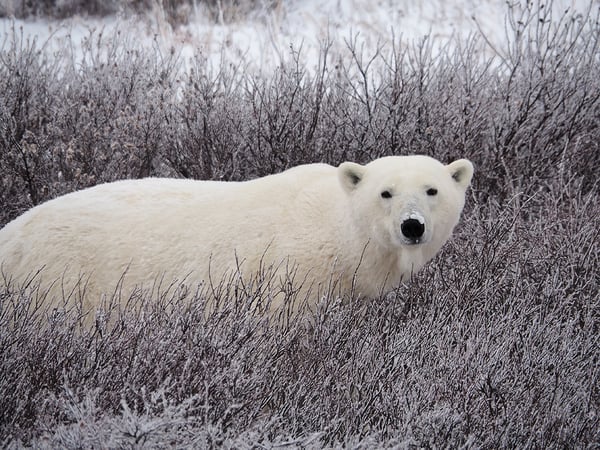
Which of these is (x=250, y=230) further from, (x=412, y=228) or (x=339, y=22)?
(x=339, y=22)

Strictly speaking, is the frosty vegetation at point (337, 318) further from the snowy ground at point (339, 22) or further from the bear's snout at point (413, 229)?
the snowy ground at point (339, 22)

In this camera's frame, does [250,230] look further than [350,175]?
Yes

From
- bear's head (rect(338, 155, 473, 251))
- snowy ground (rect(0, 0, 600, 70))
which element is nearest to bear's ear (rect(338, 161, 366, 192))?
bear's head (rect(338, 155, 473, 251))

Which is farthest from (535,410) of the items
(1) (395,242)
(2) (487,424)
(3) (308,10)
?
(3) (308,10)

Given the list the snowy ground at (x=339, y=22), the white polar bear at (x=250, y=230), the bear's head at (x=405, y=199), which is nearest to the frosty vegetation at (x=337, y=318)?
the white polar bear at (x=250, y=230)

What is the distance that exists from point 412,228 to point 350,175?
0.41 metres

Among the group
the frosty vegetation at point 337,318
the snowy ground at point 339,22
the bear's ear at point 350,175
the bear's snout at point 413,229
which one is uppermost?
the snowy ground at point 339,22

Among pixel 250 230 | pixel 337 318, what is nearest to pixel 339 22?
pixel 250 230

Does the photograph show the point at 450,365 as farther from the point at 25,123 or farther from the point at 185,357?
the point at 25,123

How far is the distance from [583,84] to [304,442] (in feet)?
14.4

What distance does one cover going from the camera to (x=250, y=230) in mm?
3141

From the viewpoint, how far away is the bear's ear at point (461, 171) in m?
3.07

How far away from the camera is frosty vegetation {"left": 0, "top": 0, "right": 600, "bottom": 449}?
226 cm

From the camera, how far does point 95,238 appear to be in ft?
10.6
